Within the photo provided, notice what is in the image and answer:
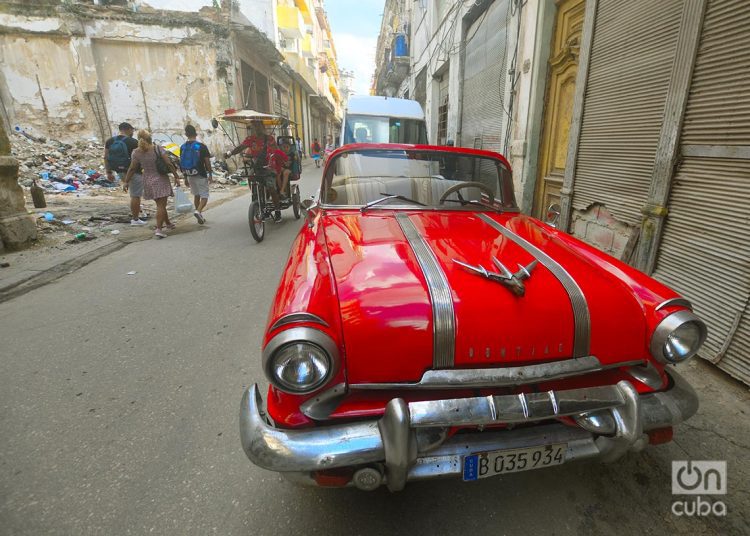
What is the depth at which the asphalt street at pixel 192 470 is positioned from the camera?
5.19 feet

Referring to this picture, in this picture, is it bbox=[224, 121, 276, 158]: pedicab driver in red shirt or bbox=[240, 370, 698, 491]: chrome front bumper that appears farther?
bbox=[224, 121, 276, 158]: pedicab driver in red shirt

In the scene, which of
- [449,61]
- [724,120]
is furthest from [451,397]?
[449,61]

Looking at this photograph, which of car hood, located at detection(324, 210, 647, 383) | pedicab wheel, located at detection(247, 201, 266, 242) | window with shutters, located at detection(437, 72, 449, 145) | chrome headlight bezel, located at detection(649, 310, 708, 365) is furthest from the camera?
window with shutters, located at detection(437, 72, 449, 145)

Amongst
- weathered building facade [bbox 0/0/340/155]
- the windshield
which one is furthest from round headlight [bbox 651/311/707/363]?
weathered building facade [bbox 0/0/340/155]

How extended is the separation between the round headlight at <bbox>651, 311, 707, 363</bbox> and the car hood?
57mm

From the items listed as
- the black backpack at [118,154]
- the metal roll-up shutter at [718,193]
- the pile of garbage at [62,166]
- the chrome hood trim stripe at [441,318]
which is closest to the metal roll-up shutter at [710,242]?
the metal roll-up shutter at [718,193]

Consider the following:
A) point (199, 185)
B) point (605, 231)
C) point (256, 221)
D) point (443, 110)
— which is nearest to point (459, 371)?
point (605, 231)

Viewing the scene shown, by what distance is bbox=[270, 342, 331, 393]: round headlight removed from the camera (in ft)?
4.33

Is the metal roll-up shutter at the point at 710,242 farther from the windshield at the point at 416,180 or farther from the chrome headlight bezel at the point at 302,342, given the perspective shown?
the chrome headlight bezel at the point at 302,342

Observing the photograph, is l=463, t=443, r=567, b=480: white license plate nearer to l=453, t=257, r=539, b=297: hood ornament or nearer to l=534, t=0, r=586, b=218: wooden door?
l=453, t=257, r=539, b=297: hood ornament

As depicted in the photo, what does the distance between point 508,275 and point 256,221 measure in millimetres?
5064

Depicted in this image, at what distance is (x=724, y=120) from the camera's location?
286cm

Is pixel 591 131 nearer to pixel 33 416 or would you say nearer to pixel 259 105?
pixel 33 416

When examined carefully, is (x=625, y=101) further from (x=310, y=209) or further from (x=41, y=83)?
(x=41, y=83)
